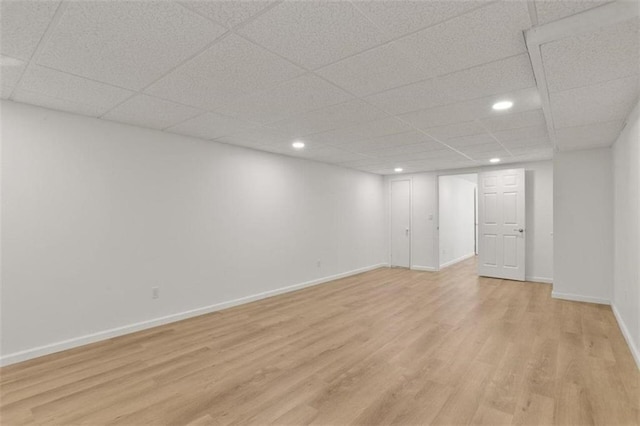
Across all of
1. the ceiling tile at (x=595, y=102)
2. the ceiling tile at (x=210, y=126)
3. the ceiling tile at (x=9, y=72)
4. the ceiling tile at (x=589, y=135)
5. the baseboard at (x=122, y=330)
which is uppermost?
the ceiling tile at (x=9, y=72)

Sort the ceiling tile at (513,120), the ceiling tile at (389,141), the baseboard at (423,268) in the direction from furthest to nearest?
the baseboard at (423,268) → the ceiling tile at (389,141) → the ceiling tile at (513,120)

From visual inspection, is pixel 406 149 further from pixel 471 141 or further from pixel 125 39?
pixel 125 39

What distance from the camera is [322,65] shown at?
2.10m

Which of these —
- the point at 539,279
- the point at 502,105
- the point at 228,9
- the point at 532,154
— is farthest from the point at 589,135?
the point at 228,9

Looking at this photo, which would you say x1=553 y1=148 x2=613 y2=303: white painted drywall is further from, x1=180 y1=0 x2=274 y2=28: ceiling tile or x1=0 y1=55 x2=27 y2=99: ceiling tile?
x1=0 y1=55 x2=27 y2=99: ceiling tile

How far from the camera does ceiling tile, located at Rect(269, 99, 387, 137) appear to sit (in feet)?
9.52

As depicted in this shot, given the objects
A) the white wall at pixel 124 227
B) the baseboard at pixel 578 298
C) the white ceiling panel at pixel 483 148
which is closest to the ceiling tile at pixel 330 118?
the white wall at pixel 124 227

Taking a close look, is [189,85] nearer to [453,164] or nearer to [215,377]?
[215,377]

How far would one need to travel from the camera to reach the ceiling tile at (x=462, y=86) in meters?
2.12

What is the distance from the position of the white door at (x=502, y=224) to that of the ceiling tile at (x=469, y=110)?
3.62 meters

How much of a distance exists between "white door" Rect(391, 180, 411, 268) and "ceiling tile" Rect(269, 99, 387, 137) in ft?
14.5

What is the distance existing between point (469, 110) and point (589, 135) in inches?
76.6

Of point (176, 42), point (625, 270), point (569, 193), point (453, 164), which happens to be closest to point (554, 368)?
point (625, 270)

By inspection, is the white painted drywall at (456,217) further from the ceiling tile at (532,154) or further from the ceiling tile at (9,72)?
the ceiling tile at (9,72)
